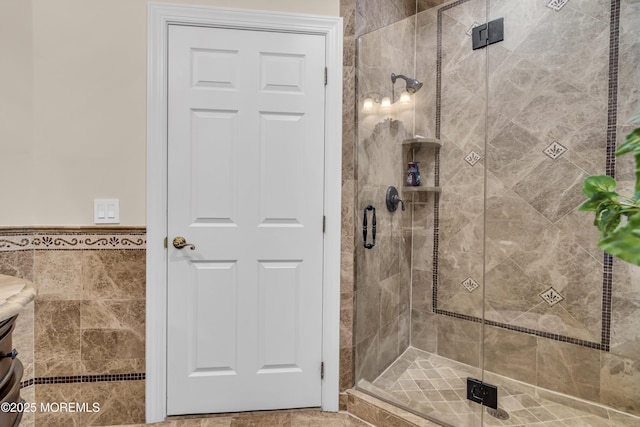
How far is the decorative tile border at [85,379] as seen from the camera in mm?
1622

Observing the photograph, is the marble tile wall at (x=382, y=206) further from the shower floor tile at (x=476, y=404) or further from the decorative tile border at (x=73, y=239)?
the decorative tile border at (x=73, y=239)

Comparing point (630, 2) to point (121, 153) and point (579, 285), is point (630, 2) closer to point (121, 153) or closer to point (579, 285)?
point (579, 285)

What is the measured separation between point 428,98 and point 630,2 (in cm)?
99

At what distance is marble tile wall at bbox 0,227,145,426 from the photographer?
5.30 feet

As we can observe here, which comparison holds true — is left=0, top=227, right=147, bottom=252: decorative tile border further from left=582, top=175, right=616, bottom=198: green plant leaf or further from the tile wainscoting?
left=582, top=175, right=616, bottom=198: green plant leaf

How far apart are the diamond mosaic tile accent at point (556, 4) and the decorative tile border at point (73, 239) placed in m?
2.38

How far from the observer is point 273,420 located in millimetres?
1717

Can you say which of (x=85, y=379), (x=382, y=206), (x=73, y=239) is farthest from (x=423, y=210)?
(x=85, y=379)

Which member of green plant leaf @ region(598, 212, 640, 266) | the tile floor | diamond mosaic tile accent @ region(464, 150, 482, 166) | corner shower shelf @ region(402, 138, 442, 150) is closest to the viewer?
green plant leaf @ region(598, 212, 640, 266)

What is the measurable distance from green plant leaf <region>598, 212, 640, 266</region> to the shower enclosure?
54.9 inches

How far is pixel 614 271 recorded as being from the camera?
1664mm

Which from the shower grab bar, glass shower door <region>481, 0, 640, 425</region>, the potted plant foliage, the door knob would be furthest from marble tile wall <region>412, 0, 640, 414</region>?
the door knob

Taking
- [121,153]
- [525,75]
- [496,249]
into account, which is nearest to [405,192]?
[496,249]

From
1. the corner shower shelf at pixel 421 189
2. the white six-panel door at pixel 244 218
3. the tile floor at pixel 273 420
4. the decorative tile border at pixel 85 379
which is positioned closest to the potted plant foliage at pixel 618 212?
the white six-panel door at pixel 244 218
